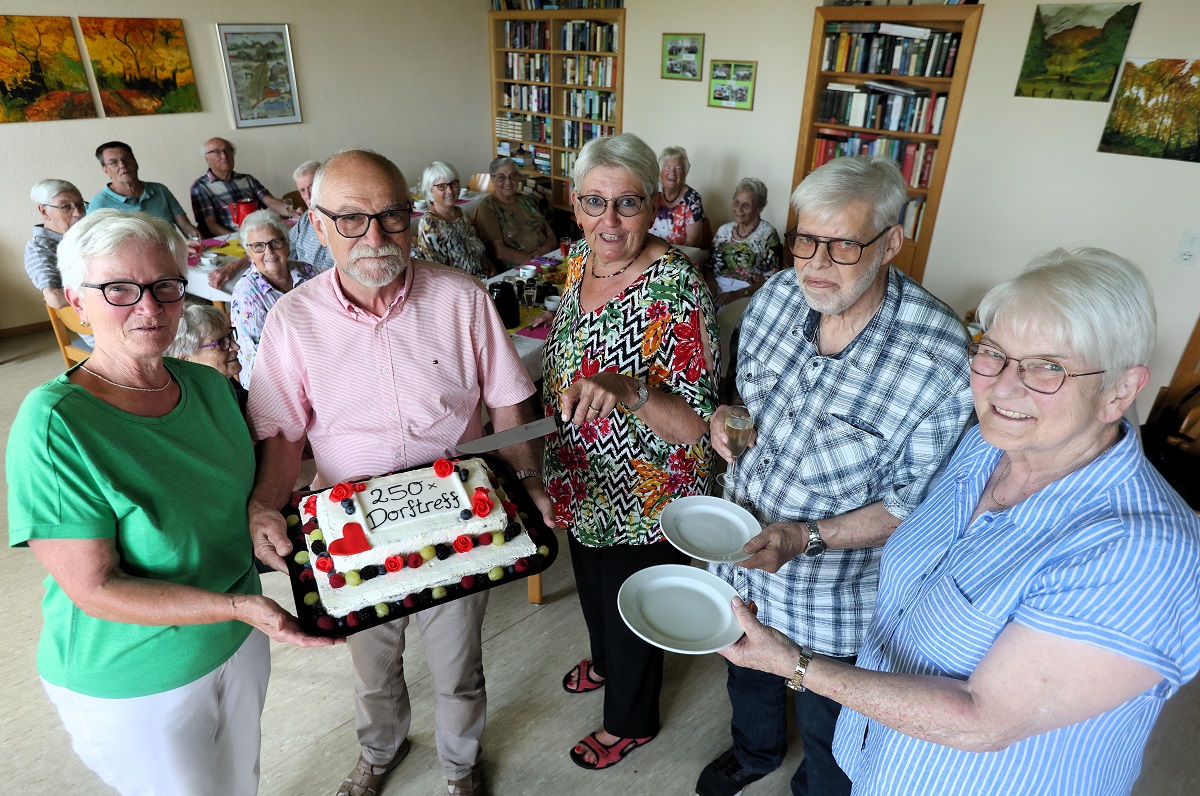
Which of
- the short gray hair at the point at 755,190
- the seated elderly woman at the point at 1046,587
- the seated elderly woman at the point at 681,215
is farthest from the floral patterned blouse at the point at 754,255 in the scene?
the seated elderly woman at the point at 1046,587

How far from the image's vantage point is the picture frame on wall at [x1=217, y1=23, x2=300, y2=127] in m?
6.12

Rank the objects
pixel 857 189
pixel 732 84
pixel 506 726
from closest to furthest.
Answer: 1. pixel 857 189
2. pixel 506 726
3. pixel 732 84

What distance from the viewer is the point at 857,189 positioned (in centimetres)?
144

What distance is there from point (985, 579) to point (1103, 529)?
19cm

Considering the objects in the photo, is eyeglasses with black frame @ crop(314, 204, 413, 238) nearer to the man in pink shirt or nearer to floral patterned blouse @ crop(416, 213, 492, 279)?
the man in pink shirt

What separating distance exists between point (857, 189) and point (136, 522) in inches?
63.6

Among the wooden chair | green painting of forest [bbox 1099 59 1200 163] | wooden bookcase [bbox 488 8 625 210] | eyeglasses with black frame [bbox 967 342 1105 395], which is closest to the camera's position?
eyeglasses with black frame [bbox 967 342 1105 395]

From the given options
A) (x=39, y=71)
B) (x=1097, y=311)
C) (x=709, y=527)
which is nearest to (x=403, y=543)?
(x=709, y=527)

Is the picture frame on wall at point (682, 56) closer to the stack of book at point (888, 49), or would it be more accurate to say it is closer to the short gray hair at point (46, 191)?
the stack of book at point (888, 49)

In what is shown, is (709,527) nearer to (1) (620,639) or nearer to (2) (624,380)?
(2) (624,380)

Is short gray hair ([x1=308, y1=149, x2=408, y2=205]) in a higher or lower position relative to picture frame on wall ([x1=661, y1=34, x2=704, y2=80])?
lower

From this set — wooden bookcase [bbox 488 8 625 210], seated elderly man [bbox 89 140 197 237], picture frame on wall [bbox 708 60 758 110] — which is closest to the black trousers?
seated elderly man [bbox 89 140 197 237]

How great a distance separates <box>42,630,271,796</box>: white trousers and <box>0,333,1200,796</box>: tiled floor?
69 cm

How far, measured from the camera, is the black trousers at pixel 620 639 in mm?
1965
